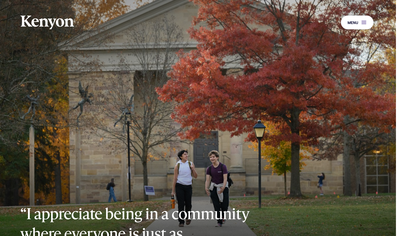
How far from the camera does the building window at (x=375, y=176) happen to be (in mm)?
42281

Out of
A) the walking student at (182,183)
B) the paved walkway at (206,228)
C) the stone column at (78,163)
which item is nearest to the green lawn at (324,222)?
the paved walkway at (206,228)

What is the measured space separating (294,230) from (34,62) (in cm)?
965

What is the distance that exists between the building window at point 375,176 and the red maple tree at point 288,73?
63.9 feet

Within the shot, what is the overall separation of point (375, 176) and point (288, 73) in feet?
82.0

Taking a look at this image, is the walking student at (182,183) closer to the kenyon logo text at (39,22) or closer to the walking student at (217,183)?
the walking student at (217,183)

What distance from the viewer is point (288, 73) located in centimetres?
2069

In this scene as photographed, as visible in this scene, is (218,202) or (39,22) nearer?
(218,202)

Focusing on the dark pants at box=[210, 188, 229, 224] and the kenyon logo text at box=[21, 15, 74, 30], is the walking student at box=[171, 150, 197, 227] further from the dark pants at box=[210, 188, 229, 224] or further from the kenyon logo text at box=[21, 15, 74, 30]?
the kenyon logo text at box=[21, 15, 74, 30]

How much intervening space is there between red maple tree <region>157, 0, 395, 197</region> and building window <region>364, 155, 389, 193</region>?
19466mm

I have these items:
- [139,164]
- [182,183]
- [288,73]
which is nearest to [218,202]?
[182,183]

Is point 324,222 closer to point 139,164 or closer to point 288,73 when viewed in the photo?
point 288,73

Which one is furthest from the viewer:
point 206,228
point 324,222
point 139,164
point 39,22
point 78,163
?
point 139,164

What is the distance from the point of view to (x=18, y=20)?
14.7m

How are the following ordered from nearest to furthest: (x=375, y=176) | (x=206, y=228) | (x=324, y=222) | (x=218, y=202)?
(x=206, y=228) < (x=218, y=202) < (x=324, y=222) < (x=375, y=176)
